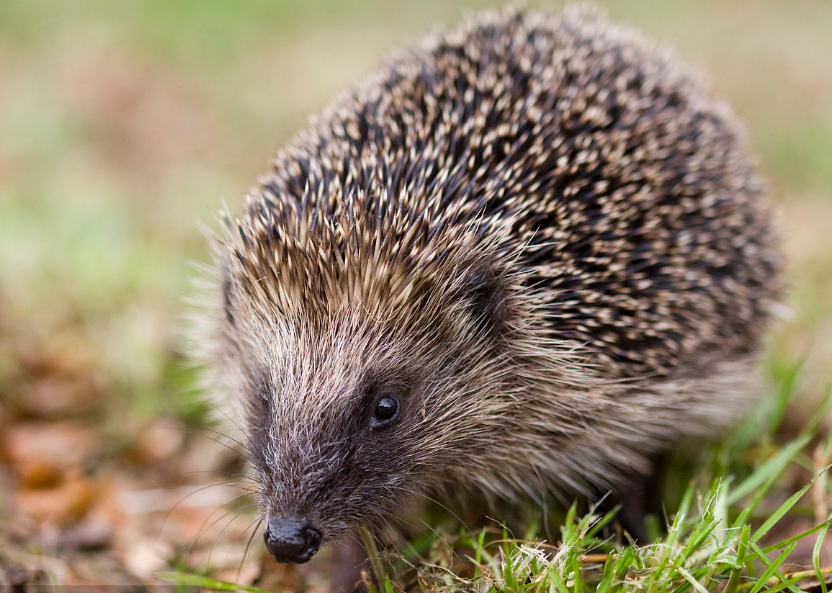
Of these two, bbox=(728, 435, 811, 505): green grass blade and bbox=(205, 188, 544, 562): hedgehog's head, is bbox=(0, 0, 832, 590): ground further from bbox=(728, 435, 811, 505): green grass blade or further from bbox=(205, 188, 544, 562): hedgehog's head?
bbox=(205, 188, 544, 562): hedgehog's head

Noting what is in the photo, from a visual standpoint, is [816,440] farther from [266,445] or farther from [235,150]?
[235,150]

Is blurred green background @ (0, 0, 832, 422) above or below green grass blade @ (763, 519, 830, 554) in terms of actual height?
above

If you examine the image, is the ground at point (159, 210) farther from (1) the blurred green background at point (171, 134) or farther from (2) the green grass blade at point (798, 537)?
(2) the green grass blade at point (798, 537)

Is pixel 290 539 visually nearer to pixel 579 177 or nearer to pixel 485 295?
pixel 485 295

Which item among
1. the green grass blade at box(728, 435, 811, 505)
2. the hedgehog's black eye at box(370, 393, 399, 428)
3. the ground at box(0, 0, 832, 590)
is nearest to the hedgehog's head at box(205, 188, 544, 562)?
the hedgehog's black eye at box(370, 393, 399, 428)

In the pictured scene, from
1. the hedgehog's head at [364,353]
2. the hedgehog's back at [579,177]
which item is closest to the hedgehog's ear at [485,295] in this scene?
the hedgehog's head at [364,353]

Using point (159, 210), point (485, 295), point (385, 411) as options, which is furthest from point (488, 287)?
point (159, 210)
